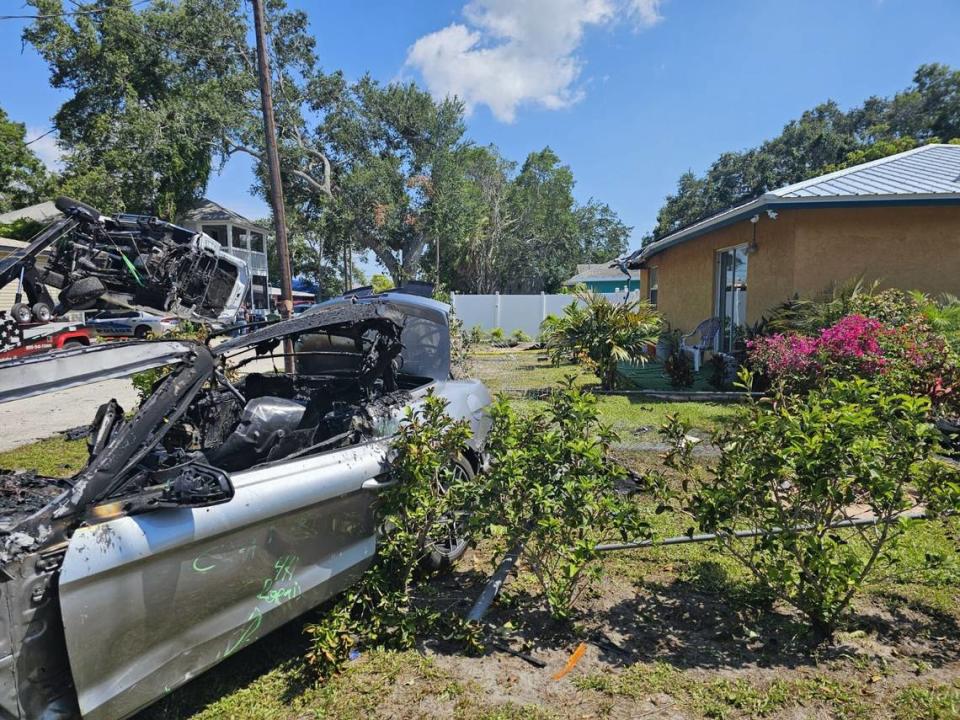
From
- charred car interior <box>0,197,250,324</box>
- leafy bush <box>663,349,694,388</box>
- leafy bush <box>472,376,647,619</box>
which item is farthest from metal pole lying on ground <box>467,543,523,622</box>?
leafy bush <box>663,349,694,388</box>

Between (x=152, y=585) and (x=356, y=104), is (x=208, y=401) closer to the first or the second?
(x=152, y=585)

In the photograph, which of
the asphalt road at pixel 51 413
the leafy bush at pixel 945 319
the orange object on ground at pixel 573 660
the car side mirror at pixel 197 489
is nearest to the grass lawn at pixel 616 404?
the orange object on ground at pixel 573 660

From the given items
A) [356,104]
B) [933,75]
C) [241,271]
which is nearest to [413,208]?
[356,104]

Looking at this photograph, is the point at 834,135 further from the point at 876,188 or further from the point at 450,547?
the point at 450,547

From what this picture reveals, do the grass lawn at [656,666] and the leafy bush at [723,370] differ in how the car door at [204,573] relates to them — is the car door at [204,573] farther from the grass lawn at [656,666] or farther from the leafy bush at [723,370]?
the leafy bush at [723,370]

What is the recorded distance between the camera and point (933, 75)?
136 feet

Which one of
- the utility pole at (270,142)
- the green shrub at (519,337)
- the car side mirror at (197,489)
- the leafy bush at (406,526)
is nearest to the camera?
the car side mirror at (197,489)

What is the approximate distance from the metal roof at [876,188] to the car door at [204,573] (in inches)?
332

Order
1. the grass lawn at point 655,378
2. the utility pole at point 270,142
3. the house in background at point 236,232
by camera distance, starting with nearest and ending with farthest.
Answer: the utility pole at point 270,142
the grass lawn at point 655,378
the house in background at point 236,232

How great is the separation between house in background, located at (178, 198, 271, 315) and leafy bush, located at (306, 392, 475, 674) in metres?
30.5

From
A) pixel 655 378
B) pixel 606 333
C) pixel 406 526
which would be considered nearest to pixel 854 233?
pixel 606 333

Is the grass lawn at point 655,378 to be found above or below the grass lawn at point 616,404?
above

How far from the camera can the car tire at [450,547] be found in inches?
136

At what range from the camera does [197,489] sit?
223 cm
